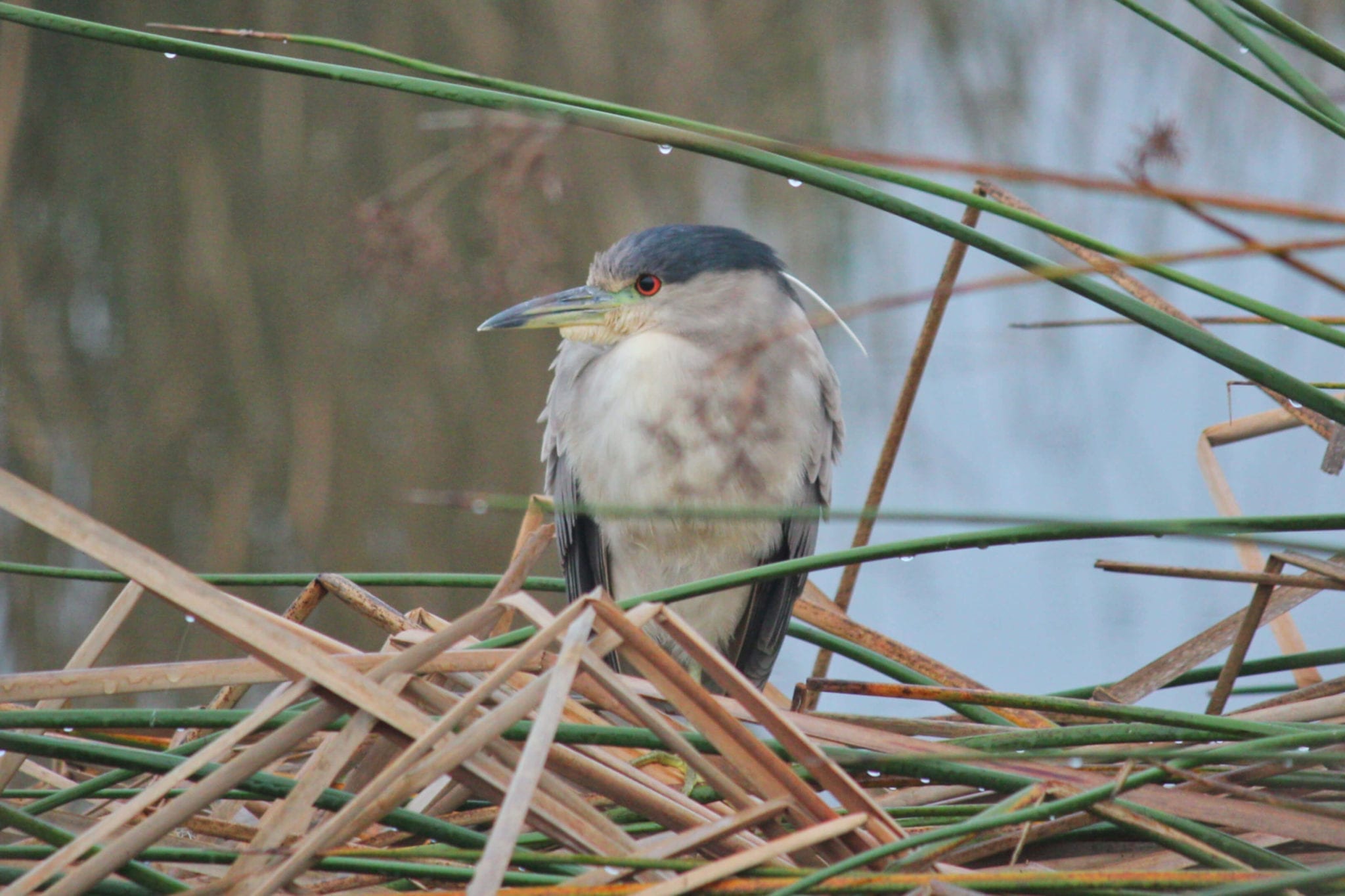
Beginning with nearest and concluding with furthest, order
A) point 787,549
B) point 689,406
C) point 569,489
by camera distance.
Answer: point 689,406
point 569,489
point 787,549

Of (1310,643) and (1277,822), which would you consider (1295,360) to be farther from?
(1277,822)

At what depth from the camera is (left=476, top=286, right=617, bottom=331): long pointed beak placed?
2.45 metres

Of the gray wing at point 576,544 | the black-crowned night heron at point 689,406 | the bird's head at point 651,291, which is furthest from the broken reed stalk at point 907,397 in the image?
the gray wing at point 576,544

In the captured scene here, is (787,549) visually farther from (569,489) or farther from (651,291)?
(651,291)

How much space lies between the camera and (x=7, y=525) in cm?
477

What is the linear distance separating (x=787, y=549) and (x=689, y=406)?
0.45 meters

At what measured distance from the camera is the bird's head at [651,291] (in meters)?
2.48

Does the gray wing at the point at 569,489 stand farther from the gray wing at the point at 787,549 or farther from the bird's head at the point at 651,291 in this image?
the gray wing at the point at 787,549

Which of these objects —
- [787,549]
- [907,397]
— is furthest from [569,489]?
[907,397]

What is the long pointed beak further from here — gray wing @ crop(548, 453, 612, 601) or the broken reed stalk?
the broken reed stalk

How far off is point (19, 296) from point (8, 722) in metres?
4.97

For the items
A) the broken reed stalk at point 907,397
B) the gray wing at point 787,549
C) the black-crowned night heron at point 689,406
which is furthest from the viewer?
the gray wing at point 787,549

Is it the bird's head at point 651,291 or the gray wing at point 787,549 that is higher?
the bird's head at point 651,291

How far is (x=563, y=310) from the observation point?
97.1 inches
